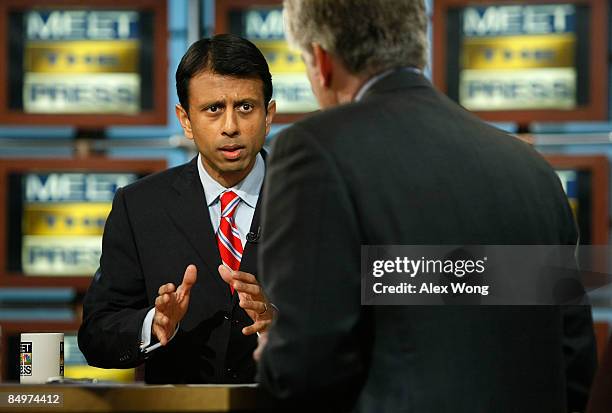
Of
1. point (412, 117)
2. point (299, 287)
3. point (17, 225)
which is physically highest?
point (412, 117)

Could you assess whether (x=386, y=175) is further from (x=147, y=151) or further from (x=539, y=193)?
(x=147, y=151)

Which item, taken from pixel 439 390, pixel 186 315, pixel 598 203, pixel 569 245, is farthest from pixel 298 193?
pixel 598 203

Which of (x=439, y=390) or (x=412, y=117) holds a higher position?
(x=412, y=117)

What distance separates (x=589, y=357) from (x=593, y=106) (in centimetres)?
250

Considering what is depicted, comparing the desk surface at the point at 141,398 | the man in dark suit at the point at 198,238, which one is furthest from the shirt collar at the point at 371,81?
the man in dark suit at the point at 198,238

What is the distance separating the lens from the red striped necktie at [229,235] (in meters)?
2.61

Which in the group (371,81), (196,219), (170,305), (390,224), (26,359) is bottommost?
(26,359)

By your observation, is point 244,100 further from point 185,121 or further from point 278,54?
point 278,54

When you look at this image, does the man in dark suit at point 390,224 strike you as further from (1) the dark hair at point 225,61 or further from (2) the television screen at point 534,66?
(2) the television screen at point 534,66

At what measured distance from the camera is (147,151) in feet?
14.6

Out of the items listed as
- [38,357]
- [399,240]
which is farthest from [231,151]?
[399,240]

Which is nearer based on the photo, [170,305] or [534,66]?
[170,305]

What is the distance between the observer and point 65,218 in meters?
4.37

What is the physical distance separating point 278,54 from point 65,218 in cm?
103
